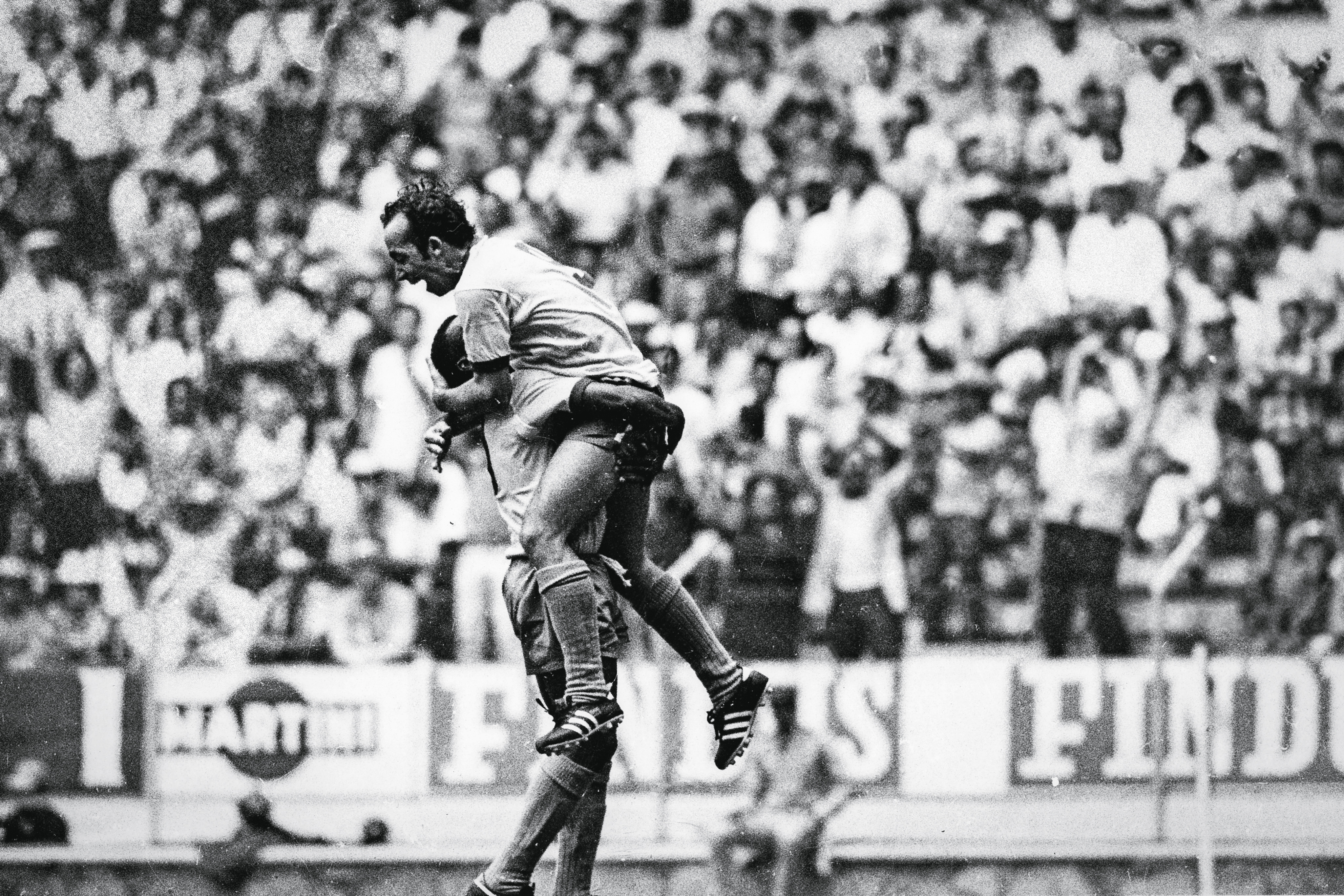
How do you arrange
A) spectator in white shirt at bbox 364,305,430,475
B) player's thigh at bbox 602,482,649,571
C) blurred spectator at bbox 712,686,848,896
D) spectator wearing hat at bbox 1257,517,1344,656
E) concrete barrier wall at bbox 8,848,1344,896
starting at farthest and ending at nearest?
spectator in white shirt at bbox 364,305,430,475
spectator wearing hat at bbox 1257,517,1344,656
concrete barrier wall at bbox 8,848,1344,896
blurred spectator at bbox 712,686,848,896
player's thigh at bbox 602,482,649,571

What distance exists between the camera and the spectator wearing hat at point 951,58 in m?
9.05

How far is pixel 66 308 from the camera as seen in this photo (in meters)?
8.95

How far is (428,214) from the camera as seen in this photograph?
15.4ft

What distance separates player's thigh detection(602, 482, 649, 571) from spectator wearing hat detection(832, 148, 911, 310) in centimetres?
423

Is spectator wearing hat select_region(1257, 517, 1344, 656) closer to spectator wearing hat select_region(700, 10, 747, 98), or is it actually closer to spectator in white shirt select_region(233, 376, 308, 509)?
spectator wearing hat select_region(700, 10, 747, 98)

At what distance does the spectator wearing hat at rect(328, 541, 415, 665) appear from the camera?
28.4 ft

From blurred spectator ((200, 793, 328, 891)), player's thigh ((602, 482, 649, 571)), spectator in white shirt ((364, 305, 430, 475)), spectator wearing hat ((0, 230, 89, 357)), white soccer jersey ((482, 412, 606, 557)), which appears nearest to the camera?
white soccer jersey ((482, 412, 606, 557))

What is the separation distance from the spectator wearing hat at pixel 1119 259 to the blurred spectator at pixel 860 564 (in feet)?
3.81

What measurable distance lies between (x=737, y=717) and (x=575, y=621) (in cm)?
56

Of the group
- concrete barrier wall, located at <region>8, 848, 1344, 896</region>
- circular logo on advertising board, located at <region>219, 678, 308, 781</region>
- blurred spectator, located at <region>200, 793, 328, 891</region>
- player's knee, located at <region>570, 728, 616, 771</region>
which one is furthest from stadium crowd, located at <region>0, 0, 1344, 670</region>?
player's knee, located at <region>570, 728, 616, 771</region>

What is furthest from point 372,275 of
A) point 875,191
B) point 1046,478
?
point 1046,478

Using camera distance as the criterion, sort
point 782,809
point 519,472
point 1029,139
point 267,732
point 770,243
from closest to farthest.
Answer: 1. point 519,472
2. point 782,809
3. point 267,732
4. point 770,243
5. point 1029,139

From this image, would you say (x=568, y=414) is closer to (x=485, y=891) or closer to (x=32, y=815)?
(x=485, y=891)

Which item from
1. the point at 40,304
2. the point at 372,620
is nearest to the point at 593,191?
the point at 372,620
